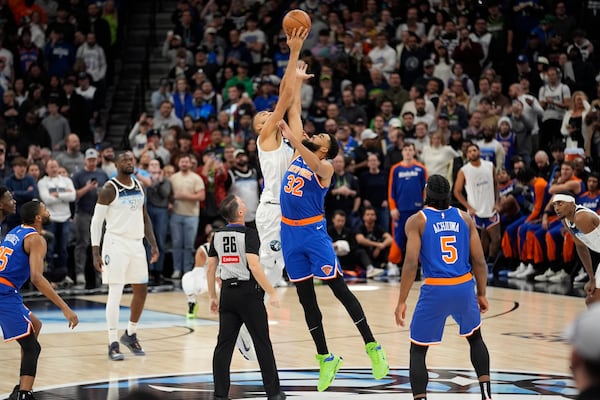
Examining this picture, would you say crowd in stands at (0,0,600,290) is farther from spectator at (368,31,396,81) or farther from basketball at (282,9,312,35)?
basketball at (282,9,312,35)

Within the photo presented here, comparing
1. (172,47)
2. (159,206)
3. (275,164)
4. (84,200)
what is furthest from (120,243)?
(172,47)

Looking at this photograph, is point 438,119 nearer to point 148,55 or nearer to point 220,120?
point 220,120

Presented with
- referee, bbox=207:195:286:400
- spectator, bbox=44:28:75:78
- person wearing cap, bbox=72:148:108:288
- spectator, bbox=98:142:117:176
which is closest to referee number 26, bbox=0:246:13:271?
referee, bbox=207:195:286:400

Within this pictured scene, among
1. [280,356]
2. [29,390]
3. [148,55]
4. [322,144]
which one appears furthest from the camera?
[148,55]

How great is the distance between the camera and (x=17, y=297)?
759cm

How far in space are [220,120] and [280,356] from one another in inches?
325

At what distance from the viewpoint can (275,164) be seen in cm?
869

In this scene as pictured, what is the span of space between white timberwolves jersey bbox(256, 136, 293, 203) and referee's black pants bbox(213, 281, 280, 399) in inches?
66.9

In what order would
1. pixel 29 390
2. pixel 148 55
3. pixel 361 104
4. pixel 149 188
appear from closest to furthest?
1. pixel 29 390
2. pixel 149 188
3. pixel 361 104
4. pixel 148 55

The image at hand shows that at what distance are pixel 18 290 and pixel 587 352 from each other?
5.80 m

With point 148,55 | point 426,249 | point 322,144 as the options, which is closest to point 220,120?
point 148,55

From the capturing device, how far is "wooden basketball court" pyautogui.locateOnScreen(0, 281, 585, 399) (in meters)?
9.10

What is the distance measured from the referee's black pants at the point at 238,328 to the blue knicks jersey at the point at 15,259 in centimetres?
155

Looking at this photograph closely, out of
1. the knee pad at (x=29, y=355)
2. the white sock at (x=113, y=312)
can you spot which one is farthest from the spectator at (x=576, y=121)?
the knee pad at (x=29, y=355)
